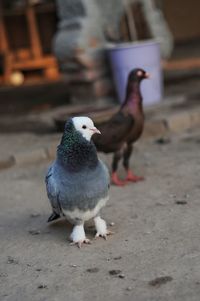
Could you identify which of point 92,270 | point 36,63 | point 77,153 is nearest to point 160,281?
point 92,270

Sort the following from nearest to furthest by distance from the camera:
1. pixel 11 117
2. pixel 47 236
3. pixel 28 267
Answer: pixel 28 267
pixel 47 236
pixel 11 117

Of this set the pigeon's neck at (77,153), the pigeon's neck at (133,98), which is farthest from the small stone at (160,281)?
the pigeon's neck at (133,98)

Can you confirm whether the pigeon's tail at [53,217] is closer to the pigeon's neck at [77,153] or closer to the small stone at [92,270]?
the pigeon's neck at [77,153]

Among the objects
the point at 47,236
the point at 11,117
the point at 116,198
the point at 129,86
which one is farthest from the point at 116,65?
the point at 47,236

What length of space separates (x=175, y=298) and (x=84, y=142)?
1109 millimetres

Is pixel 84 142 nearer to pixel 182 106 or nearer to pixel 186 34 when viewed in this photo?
pixel 182 106

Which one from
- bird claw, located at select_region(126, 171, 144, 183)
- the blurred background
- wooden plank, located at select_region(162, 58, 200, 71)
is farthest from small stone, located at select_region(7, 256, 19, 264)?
wooden plank, located at select_region(162, 58, 200, 71)

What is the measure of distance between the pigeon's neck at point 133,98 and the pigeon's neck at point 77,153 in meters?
1.35

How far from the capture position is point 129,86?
497 cm

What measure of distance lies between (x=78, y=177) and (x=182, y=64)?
22.5 ft

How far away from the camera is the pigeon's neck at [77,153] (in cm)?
357

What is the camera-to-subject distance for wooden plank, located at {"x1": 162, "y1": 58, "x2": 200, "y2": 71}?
9.76m

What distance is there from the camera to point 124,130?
4789mm

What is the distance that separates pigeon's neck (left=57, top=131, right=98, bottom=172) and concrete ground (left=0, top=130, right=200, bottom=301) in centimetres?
49
